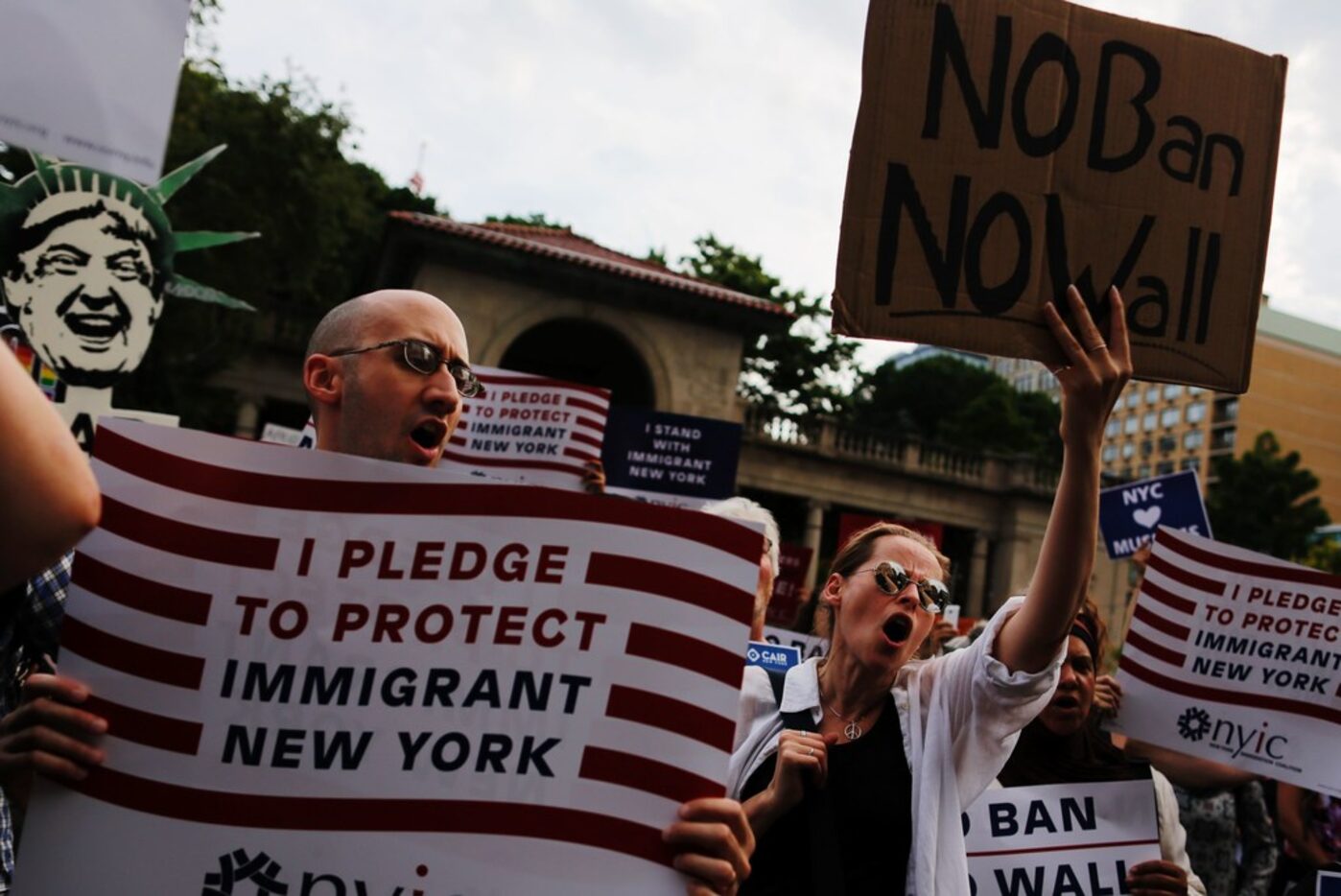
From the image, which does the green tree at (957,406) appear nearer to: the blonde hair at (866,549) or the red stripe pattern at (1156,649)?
the red stripe pattern at (1156,649)

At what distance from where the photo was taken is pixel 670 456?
9578 mm

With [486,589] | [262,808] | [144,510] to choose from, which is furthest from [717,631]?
[144,510]

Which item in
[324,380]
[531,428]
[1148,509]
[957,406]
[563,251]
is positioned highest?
[957,406]

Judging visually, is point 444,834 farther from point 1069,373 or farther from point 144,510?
point 1069,373

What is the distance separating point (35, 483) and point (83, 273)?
411 cm

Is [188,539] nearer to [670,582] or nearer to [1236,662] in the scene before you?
[670,582]

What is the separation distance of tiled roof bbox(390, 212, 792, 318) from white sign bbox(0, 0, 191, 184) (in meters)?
21.6

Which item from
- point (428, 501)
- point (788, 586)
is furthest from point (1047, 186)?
point (788, 586)

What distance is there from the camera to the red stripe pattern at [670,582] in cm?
182

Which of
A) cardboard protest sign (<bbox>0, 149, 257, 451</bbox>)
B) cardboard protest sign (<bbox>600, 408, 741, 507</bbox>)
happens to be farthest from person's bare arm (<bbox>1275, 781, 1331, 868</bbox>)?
cardboard protest sign (<bbox>600, 408, 741, 507</bbox>)

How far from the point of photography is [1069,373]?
2.22 m

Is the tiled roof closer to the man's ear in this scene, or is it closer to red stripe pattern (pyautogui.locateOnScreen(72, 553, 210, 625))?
the man's ear

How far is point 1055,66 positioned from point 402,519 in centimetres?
156

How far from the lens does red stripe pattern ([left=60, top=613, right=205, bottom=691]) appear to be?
5.72 ft
